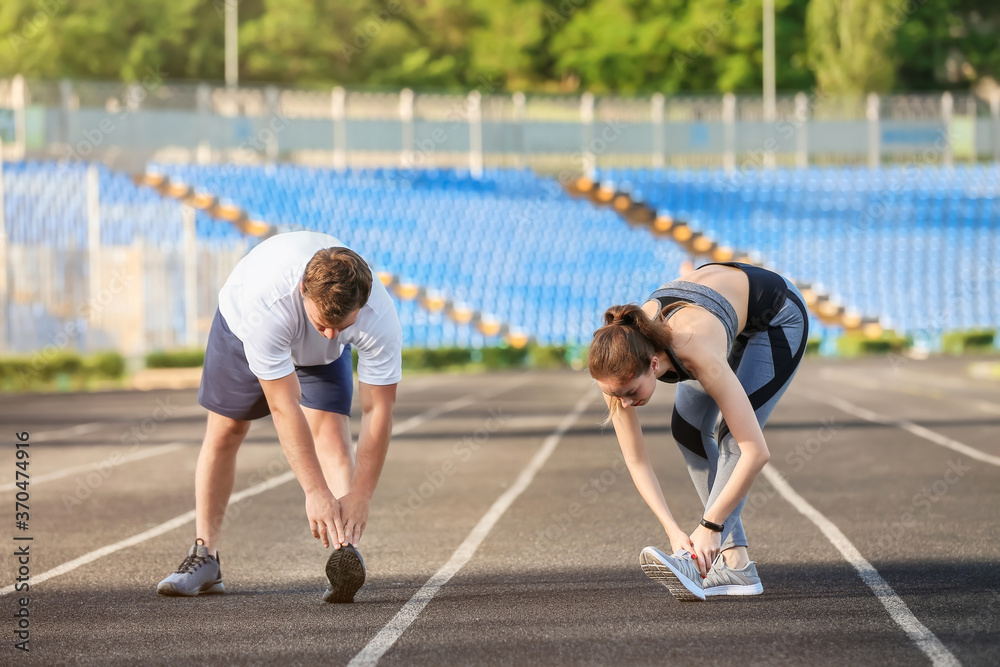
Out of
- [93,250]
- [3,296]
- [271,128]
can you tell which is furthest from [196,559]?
[271,128]

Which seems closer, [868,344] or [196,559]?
[196,559]

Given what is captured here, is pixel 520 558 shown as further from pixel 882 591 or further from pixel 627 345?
pixel 627 345

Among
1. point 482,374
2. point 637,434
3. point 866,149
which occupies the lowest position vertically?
point 482,374

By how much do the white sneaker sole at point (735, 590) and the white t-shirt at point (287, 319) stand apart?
1.71m

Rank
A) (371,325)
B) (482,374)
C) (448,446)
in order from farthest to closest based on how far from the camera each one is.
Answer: (482,374) < (448,446) < (371,325)

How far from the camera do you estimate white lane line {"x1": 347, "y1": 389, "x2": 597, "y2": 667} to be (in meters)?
4.61

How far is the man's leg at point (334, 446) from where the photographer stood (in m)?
5.65

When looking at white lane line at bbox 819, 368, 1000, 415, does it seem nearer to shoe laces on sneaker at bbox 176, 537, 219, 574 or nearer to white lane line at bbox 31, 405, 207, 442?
white lane line at bbox 31, 405, 207, 442

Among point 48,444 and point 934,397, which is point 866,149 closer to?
point 934,397

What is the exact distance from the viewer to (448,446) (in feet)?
41.1

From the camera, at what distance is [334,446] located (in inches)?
223

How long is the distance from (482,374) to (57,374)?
8.70 meters

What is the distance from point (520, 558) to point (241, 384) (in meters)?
1.95

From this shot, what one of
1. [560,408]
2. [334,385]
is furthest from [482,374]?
[334,385]
